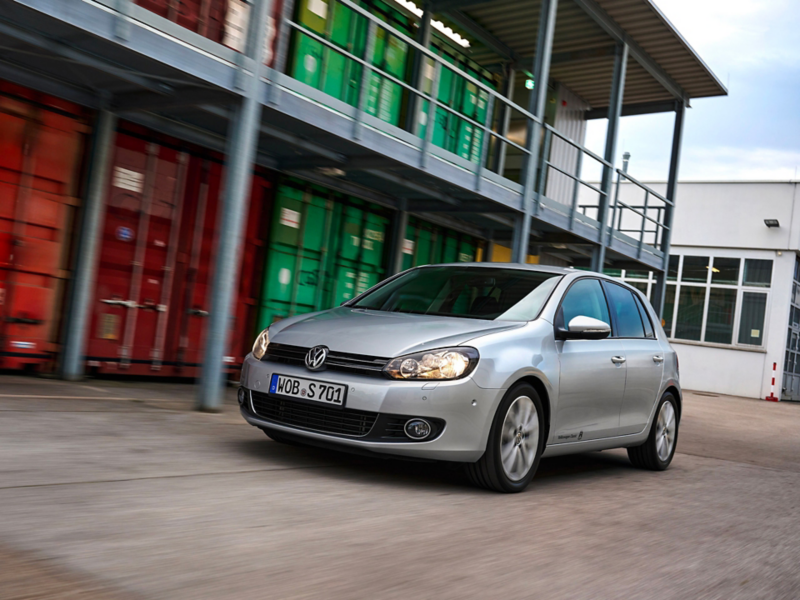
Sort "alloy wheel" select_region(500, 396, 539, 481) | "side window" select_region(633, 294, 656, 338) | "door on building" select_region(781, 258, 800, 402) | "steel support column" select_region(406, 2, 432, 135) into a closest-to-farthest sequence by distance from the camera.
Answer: "alloy wheel" select_region(500, 396, 539, 481)
"side window" select_region(633, 294, 656, 338)
"steel support column" select_region(406, 2, 432, 135)
"door on building" select_region(781, 258, 800, 402)

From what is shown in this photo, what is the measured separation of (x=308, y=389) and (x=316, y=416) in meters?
0.17

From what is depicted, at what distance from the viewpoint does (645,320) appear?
7.48 m

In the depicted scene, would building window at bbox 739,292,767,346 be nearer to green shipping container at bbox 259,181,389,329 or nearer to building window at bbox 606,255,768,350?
building window at bbox 606,255,768,350

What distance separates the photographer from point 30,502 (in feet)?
12.3

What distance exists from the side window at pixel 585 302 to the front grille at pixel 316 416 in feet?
5.83

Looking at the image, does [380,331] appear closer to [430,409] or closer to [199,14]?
[430,409]

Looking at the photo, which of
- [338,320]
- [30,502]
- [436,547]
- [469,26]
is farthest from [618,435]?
[469,26]

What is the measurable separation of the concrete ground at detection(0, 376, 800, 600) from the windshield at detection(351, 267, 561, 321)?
116 cm

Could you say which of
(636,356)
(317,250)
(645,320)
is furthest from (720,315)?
(636,356)

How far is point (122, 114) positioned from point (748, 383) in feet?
88.7

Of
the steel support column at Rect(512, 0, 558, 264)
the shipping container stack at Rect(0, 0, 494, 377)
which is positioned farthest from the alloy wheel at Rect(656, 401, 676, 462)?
the shipping container stack at Rect(0, 0, 494, 377)

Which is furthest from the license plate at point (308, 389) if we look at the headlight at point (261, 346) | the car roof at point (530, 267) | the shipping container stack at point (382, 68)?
the shipping container stack at point (382, 68)

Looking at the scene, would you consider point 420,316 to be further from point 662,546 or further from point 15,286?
point 15,286

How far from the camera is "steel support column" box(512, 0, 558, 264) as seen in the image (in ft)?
39.3
